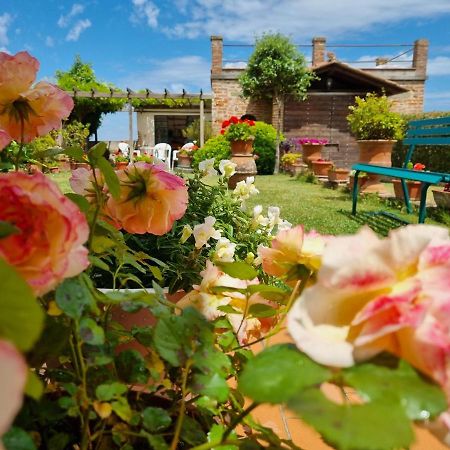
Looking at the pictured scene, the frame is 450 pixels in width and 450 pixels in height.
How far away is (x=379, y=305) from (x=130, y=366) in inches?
9.6

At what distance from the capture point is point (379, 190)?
7055 millimetres

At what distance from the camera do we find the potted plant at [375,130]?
22.6 ft

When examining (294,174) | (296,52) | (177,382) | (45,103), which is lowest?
(294,174)

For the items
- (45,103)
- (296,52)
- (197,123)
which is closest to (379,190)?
(45,103)

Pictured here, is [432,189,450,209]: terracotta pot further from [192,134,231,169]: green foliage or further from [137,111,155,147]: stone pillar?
[137,111,155,147]: stone pillar

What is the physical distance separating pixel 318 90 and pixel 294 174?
16.5 ft

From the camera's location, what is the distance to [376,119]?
689 cm

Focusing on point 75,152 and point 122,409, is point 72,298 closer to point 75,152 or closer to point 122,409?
point 122,409

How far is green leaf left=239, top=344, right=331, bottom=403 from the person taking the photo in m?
0.23

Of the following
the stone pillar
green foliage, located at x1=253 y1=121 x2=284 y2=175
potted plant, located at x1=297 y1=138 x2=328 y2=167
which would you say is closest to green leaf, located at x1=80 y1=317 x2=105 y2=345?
potted plant, located at x1=297 y1=138 x2=328 y2=167

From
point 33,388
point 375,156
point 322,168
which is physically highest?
point 33,388

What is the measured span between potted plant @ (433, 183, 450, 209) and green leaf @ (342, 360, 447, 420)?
5589 millimetres

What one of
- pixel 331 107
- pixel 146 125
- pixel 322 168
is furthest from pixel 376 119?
pixel 146 125

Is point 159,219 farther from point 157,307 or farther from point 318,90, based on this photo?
point 318,90
